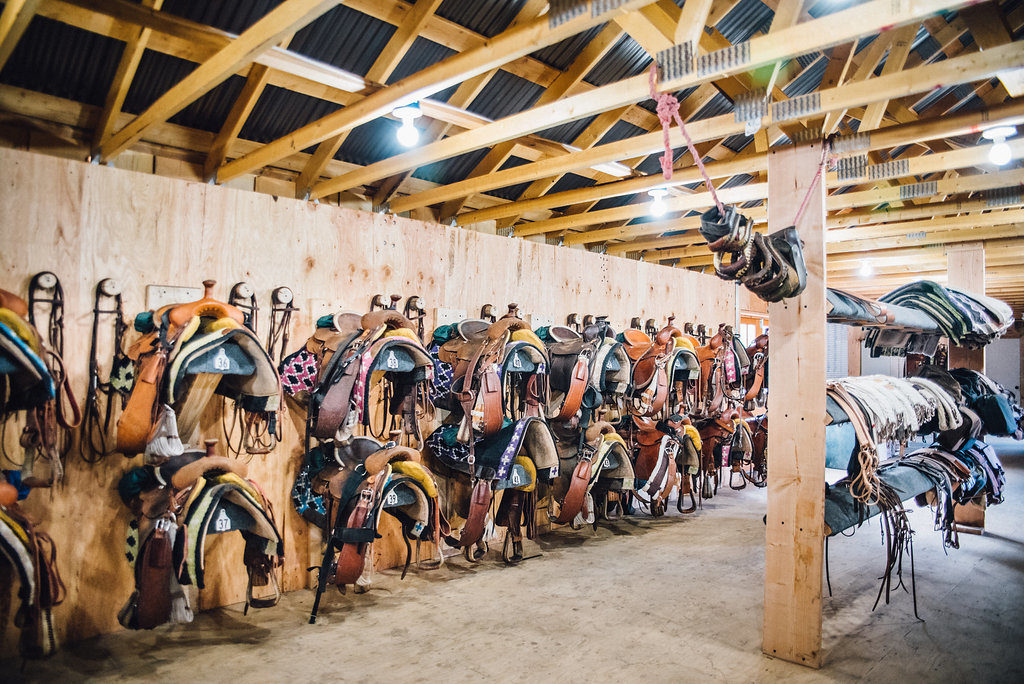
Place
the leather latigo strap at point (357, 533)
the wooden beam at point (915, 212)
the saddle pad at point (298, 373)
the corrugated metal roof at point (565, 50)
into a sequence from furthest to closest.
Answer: the wooden beam at point (915, 212), the corrugated metal roof at point (565, 50), the saddle pad at point (298, 373), the leather latigo strap at point (357, 533)

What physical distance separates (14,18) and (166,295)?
50.8 inches

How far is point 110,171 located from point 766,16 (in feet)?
13.6

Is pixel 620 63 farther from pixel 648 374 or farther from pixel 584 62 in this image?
pixel 648 374

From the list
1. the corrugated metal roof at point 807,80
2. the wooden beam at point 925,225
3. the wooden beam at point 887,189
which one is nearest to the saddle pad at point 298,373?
the wooden beam at point 887,189

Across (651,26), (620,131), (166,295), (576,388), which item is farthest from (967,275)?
(166,295)

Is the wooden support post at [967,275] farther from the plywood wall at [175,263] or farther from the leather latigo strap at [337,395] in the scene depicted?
the leather latigo strap at [337,395]

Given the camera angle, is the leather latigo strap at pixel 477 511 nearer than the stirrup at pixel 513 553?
Yes

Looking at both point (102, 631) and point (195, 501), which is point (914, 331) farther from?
point (102, 631)

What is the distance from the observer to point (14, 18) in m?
2.20

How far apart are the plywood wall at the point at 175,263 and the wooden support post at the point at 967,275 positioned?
470 cm

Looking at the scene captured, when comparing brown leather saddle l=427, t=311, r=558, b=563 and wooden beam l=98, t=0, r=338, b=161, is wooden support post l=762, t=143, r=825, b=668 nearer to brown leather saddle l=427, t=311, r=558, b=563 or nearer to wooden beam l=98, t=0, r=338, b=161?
brown leather saddle l=427, t=311, r=558, b=563

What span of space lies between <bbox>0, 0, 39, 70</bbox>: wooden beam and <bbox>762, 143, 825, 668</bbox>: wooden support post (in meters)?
3.13

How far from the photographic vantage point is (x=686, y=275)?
6.66 m

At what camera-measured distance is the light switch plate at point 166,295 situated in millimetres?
3014
